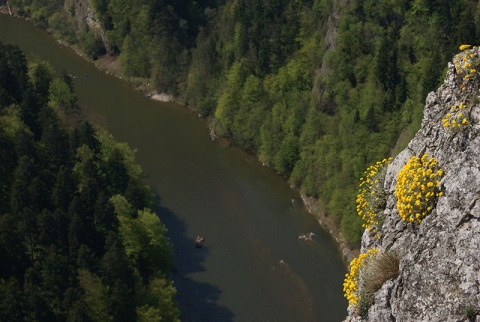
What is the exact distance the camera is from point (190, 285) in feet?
240

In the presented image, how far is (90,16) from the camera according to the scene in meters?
144

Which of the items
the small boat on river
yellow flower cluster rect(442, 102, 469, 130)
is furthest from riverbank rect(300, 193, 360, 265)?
yellow flower cluster rect(442, 102, 469, 130)

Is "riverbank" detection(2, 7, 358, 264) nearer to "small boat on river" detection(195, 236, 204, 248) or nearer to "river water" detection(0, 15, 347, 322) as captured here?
"river water" detection(0, 15, 347, 322)

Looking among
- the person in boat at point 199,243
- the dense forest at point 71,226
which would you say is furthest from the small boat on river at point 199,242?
the dense forest at point 71,226

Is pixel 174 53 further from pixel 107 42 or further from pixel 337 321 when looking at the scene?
pixel 337 321

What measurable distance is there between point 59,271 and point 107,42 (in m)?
84.0

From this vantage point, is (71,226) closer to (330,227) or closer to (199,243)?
(199,243)

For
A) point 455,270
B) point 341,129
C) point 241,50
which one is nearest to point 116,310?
point 341,129

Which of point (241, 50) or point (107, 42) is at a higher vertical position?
point (107, 42)

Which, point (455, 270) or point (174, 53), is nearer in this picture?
point (455, 270)

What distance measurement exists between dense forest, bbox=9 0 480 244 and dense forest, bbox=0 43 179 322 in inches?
894

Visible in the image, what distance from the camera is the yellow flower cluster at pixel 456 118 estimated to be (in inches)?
602

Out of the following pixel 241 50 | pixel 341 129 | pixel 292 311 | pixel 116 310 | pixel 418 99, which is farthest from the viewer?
pixel 241 50

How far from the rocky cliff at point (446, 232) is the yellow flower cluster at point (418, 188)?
14 centimetres
